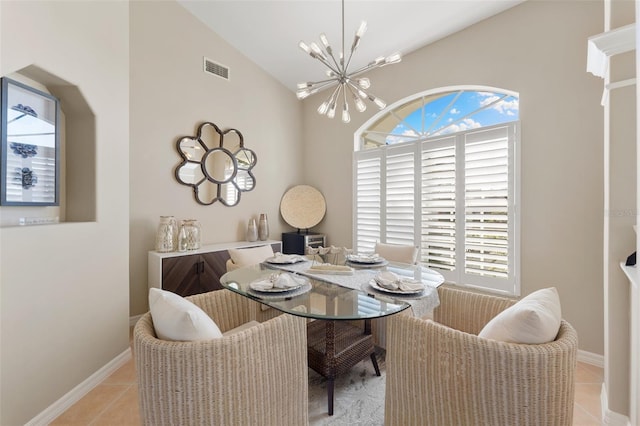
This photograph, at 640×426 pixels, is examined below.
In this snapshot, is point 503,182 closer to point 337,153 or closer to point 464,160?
point 464,160

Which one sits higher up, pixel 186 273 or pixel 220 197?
pixel 220 197

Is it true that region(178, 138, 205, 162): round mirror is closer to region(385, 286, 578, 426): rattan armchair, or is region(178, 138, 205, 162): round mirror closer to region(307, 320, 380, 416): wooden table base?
region(307, 320, 380, 416): wooden table base

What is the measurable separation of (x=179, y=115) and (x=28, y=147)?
1.70 m

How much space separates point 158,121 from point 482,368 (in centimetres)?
361

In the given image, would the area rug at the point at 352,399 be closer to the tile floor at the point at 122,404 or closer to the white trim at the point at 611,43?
the tile floor at the point at 122,404

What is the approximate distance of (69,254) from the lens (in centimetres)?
180

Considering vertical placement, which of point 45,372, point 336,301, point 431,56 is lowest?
point 45,372

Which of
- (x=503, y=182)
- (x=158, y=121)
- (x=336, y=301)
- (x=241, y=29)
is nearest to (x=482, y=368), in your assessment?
(x=336, y=301)

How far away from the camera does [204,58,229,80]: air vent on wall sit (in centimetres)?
346

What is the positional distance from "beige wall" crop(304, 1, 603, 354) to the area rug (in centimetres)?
179

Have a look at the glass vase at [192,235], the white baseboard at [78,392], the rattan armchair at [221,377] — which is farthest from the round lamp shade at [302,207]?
the rattan armchair at [221,377]

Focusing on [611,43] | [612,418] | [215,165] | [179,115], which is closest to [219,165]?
[215,165]

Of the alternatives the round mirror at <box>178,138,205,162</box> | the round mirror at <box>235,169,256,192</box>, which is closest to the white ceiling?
the round mirror at <box>178,138,205,162</box>

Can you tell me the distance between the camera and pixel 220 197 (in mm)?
3598
